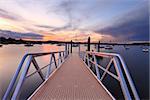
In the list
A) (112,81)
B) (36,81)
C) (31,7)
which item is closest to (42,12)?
(31,7)

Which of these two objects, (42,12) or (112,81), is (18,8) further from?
(112,81)

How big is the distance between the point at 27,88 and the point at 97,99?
392 inches

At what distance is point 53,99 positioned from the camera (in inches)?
137

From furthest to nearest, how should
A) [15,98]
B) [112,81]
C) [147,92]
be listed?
1. [112,81]
2. [147,92]
3. [15,98]

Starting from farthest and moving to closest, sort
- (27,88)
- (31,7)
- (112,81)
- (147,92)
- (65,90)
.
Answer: (112,81), (147,92), (31,7), (27,88), (65,90)

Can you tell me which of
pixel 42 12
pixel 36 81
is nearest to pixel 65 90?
pixel 36 81

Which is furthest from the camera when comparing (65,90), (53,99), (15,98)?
(65,90)

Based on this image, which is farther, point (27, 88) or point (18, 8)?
point (18, 8)

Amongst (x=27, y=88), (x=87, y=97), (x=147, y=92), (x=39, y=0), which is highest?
(x=39, y=0)

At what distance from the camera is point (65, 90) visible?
417 centimetres

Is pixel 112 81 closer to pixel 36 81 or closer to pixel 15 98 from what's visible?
pixel 36 81

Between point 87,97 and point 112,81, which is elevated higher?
point 87,97

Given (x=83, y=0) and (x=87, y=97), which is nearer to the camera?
(x=87, y=97)

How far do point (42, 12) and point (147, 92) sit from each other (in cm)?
1141
